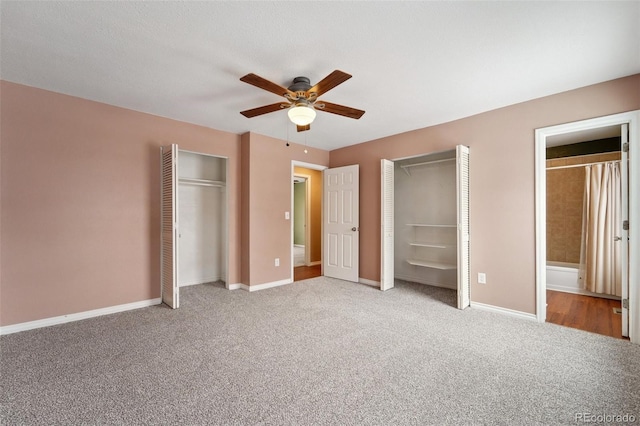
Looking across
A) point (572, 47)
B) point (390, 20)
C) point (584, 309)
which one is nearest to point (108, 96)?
point (390, 20)

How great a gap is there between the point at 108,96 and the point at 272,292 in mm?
3321

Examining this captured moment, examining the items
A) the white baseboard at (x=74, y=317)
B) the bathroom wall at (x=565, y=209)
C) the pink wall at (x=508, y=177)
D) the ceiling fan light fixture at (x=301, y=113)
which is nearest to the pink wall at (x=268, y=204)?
the white baseboard at (x=74, y=317)

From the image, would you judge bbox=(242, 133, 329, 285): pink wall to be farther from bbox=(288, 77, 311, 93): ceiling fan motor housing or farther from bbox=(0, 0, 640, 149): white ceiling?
bbox=(288, 77, 311, 93): ceiling fan motor housing

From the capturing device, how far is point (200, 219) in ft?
16.4

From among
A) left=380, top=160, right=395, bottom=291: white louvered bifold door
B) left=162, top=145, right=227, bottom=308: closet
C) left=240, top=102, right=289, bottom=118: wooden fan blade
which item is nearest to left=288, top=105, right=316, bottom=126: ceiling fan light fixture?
left=240, top=102, right=289, bottom=118: wooden fan blade

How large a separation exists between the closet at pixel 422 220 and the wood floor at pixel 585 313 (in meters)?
1.36

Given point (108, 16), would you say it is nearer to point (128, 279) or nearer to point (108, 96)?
point (108, 96)

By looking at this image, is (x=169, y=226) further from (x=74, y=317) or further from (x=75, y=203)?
(x=74, y=317)

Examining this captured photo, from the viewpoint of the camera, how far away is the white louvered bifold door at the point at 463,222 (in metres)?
3.62

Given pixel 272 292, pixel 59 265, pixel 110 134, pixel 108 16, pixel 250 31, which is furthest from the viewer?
pixel 272 292

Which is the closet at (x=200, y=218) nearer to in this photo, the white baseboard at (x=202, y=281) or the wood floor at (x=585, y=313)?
the white baseboard at (x=202, y=281)

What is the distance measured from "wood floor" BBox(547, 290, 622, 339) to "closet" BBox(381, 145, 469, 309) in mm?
1357

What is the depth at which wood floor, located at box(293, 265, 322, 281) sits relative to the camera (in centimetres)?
548

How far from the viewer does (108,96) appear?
320 cm
